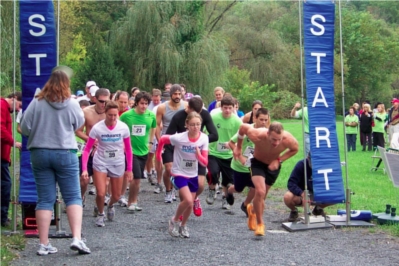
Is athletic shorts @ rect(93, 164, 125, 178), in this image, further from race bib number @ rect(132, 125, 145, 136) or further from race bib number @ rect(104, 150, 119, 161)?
race bib number @ rect(132, 125, 145, 136)

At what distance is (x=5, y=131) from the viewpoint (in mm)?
9086

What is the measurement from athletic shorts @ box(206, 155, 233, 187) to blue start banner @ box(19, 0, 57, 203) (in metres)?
3.92

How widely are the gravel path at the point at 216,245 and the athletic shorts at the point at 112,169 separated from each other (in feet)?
2.58

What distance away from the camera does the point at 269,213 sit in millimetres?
11375

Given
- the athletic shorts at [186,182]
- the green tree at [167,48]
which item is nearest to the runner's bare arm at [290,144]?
the athletic shorts at [186,182]

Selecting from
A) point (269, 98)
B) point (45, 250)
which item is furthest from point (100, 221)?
point (269, 98)

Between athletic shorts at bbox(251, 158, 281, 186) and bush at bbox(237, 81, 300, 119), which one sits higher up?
bush at bbox(237, 81, 300, 119)

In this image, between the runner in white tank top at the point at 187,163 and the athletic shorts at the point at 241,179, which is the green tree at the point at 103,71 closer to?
the athletic shorts at the point at 241,179

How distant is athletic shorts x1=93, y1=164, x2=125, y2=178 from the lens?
9656mm

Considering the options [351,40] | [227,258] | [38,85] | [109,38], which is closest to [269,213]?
[227,258]

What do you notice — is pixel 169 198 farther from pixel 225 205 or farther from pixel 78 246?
pixel 78 246

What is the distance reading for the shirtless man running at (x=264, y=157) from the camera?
8852mm

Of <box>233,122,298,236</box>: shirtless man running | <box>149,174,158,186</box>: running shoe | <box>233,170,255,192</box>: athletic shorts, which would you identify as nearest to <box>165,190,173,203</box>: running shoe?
<box>233,170,255,192</box>: athletic shorts

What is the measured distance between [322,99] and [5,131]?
458cm
